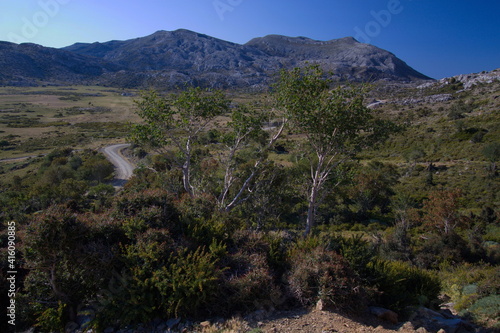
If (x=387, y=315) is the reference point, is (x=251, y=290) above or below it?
above

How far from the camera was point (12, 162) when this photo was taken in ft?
166

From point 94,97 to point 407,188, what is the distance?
179294mm

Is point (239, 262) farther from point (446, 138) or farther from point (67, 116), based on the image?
point (67, 116)

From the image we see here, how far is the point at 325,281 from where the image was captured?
19.4 feet

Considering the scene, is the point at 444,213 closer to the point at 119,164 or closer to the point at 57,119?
the point at 119,164

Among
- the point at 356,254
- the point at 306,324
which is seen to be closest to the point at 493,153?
the point at 356,254

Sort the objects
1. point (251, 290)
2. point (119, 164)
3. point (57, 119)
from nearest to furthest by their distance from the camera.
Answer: point (251, 290), point (119, 164), point (57, 119)

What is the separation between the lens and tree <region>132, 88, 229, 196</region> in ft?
34.8

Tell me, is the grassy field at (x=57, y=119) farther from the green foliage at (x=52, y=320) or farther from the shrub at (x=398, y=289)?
the shrub at (x=398, y=289)

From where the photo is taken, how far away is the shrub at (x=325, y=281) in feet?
19.1

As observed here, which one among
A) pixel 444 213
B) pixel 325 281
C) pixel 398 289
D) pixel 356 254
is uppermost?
pixel 356 254

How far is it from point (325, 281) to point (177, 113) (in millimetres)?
8345

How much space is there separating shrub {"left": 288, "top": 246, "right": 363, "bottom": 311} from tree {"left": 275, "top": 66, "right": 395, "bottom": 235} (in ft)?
13.2

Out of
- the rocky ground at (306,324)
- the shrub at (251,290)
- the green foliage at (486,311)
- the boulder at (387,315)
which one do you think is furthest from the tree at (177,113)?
the green foliage at (486,311)
